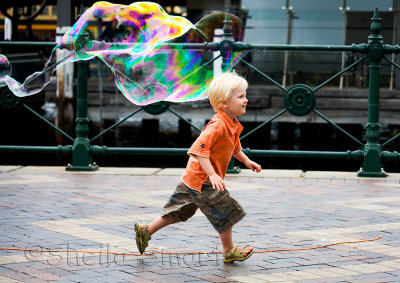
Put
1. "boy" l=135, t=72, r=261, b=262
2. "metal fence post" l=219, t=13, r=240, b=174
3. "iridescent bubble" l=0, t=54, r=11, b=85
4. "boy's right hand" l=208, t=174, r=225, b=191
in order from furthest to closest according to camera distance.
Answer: "metal fence post" l=219, t=13, r=240, b=174 → "iridescent bubble" l=0, t=54, r=11, b=85 → "boy" l=135, t=72, r=261, b=262 → "boy's right hand" l=208, t=174, r=225, b=191

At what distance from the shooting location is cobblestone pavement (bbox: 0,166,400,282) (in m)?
4.61

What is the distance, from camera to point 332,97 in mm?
19703

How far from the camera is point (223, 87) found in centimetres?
474

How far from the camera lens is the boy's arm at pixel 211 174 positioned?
4.53 meters

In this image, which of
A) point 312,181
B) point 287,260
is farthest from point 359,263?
point 312,181

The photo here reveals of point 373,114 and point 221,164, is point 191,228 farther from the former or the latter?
point 373,114

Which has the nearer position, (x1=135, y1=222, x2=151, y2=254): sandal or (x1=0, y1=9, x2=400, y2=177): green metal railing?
(x1=135, y1=222, x2=151, y2=254): sandal

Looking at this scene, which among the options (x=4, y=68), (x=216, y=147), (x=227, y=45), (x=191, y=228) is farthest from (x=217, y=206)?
(x=227, y=45)

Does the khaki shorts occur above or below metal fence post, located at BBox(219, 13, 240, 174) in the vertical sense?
below

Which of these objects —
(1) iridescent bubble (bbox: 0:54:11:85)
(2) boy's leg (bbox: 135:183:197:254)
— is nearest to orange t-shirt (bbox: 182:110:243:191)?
(2) boy's leg (bbox: 135:183:197:254)

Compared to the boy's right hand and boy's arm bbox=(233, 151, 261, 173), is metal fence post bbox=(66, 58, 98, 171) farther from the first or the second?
the boy's right hand

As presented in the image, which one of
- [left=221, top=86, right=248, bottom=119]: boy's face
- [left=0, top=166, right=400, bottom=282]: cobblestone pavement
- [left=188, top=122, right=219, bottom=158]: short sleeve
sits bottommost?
[left=0, top=166, right=400, bottom=282]: cobblestone pavement

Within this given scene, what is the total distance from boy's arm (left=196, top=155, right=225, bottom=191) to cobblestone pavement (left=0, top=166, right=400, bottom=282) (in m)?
0.51

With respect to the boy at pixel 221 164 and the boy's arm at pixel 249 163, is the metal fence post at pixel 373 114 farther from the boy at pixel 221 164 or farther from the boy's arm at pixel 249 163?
the boy at pixel 221 164
